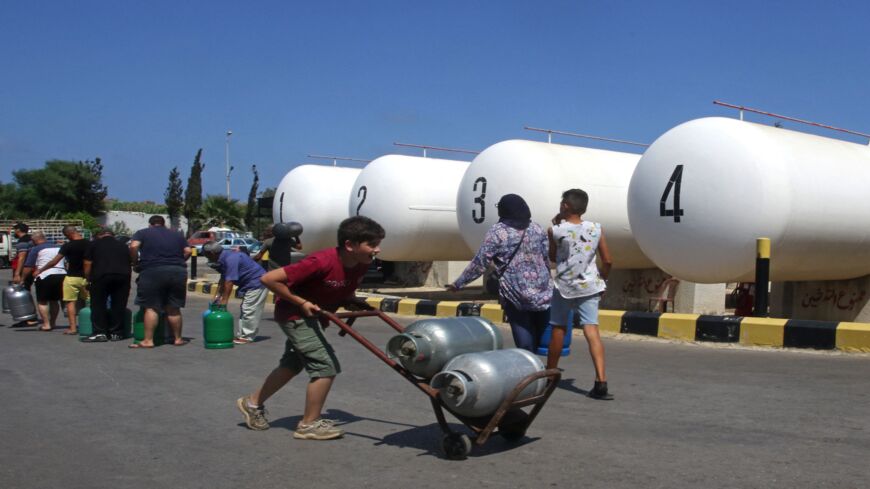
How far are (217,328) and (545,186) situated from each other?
5.38m

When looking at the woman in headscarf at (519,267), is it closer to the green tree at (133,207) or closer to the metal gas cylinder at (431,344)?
the metal gas cylinder at (431,344)

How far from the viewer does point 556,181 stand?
40.0 ft

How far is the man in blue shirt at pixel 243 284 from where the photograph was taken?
30.3ft

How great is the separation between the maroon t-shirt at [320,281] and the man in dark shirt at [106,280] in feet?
17.0

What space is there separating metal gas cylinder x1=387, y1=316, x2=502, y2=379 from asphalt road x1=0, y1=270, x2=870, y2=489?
462 millimetres

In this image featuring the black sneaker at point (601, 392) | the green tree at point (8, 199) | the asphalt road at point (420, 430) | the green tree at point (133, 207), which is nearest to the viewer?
the asphalt road at point (420, 430)

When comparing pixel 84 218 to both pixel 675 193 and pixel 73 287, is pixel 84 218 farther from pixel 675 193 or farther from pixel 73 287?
pixel 675 193

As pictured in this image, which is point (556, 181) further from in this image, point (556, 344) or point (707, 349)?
point (556, 344)

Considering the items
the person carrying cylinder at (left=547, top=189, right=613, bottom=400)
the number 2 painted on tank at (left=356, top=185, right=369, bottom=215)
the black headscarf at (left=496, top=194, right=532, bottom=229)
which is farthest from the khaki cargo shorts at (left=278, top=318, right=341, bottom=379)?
the number 2 painted on tank at (left=356, top=185, right=369, bottom=215)

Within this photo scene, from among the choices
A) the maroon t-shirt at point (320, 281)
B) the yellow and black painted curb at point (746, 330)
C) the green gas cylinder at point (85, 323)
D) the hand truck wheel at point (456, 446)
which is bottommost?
the green gas cylinder at point (85, 323)

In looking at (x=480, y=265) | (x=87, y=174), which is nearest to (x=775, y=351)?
(x=480, y=265)

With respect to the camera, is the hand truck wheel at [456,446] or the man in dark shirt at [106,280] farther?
the man in dark shirt at [106,280]

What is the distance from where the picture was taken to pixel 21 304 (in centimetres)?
1084

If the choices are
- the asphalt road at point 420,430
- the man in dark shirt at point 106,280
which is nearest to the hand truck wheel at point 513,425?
the asphalt road at point 420,430
